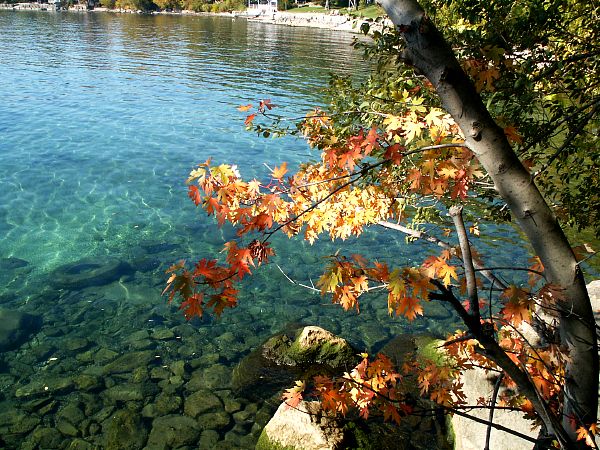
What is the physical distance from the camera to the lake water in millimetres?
8664

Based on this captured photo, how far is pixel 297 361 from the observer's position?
978 cm

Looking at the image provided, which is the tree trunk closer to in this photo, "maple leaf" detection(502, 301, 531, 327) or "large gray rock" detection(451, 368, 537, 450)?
"maple leaf" detection(502, 301, 531, 327)

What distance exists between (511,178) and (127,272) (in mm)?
12258

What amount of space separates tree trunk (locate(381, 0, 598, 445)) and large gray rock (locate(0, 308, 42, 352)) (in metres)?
10.7

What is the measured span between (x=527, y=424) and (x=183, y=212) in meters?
13.5

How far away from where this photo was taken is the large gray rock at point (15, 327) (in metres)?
10.2

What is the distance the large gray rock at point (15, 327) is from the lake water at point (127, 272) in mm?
187

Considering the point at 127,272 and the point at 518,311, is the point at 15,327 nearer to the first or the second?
the point at 127,272

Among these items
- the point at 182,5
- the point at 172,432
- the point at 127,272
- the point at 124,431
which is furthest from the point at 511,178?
the point at 182,5

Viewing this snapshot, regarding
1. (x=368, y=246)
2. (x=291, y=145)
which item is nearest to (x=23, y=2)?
(x=291, y=145)

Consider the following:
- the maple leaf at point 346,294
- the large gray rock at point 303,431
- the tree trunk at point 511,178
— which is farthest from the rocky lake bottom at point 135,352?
the tree trunk at point 511,178

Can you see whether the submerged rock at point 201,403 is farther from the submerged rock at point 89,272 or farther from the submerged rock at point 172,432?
the submerged rock at point 89,272

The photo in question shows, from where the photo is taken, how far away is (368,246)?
1524 cm

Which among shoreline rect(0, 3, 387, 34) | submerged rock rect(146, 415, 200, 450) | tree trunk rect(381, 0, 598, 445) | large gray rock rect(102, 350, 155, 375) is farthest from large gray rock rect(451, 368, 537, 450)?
shoreline rect(0, 3, 387, 34)
